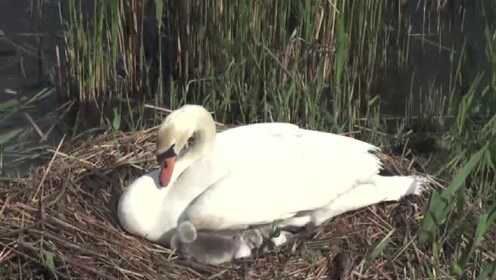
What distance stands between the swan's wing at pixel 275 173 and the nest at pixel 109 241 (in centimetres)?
16

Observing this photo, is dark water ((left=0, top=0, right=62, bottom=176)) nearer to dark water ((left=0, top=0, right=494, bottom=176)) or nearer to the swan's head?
dark water ((left=0, top=0, right=494, bottom=176))

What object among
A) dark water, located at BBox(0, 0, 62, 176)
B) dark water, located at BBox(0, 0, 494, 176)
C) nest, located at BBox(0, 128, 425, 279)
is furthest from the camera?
dark water, located at BBox(0, 0, 494, 176)

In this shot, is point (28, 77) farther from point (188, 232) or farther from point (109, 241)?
point (188, 232)

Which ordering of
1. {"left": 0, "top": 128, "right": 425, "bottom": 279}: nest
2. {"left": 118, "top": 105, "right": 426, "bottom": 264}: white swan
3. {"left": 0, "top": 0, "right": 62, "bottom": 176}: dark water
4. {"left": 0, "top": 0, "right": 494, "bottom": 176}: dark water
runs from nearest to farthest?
1. {"left": 0, "top": 128, "right": 425, "bottom": 279}: nest
2. {"left": 118, "top": 105, "right": 426, "bottom": 264}: white swan
3. {"left": 0, "top": 0, "right": 62, "bottom": 176}: dark water
4. {"left": 0, "top": 0, "right": 494, "bottom": 176}: dark water

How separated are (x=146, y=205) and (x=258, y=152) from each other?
0.49 meters

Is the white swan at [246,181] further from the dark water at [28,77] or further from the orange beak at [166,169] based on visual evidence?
the dark water at [28,77]

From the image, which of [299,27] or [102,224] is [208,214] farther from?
[299,27]

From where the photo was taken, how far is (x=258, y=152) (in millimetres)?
4742

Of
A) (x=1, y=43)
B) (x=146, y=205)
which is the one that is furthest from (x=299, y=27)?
(x=1, y=43)

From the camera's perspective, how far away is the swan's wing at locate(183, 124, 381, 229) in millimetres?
4520

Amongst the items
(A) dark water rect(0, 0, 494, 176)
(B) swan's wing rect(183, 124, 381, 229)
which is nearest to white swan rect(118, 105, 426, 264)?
(B) swan's wing rect(183, 124, 381, 229)

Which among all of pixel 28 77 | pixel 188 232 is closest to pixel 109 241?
pixel 188 232

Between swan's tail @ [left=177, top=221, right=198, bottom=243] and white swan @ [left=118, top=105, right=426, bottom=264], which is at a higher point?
white swan @ [left=118, top=105, right=426, bottom=264]

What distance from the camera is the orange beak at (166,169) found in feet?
15.1
